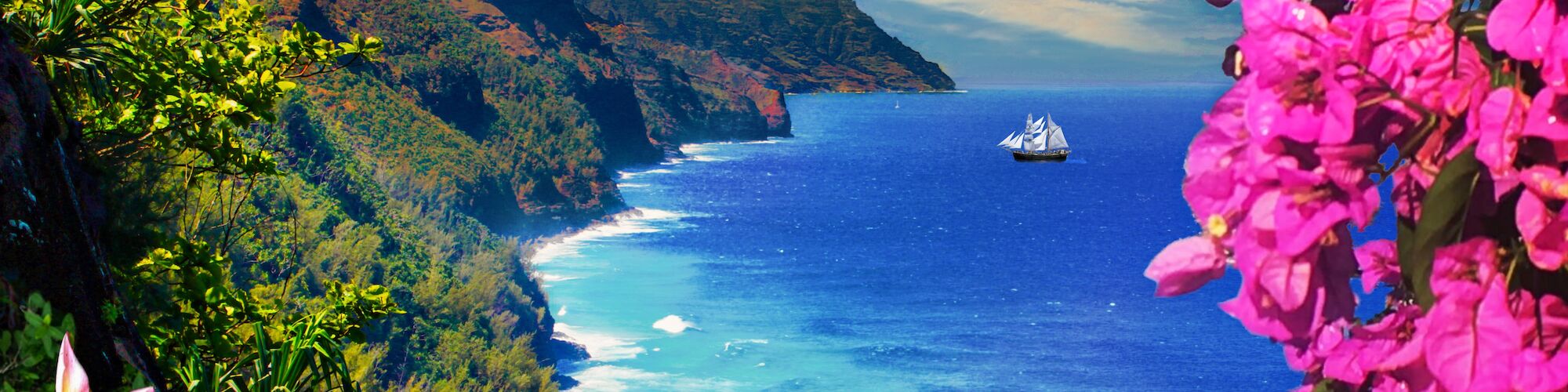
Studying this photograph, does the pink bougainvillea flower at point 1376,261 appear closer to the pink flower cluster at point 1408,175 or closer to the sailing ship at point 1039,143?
the pink flower cluster at point 1408,175

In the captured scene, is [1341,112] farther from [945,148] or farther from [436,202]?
[945,148]

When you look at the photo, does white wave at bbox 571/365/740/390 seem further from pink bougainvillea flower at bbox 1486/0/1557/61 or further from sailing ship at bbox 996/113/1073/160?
sailing ship at bbox 996/113/1073/160

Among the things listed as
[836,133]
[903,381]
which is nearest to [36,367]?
[903,381]

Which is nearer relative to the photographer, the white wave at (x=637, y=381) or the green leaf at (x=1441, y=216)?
the green leaf at (x=1441, y=216)

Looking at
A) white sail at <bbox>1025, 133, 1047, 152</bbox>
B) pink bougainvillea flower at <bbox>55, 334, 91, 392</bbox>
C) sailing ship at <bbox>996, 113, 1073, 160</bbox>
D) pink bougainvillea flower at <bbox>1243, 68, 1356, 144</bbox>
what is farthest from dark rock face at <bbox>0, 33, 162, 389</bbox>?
white sail at <bbox>1025, 133, 1047, 152</bbox>

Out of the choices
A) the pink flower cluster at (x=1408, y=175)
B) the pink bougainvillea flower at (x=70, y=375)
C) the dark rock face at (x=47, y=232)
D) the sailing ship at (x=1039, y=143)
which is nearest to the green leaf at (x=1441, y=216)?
the pink flower cluster at (x=1408, y=175)

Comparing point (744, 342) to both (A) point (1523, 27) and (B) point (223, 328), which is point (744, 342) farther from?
(A) point (1523, 27)
